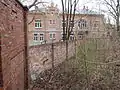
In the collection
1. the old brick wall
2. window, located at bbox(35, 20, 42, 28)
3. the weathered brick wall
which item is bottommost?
the weathered brick wall

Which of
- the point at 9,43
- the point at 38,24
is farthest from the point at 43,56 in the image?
the point at 38,24

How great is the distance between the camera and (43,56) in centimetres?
1144

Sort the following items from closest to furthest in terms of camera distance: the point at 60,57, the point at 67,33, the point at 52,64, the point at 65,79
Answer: the point at 65,79
the point at 52,64
the point at 60,57
the point at 67,33

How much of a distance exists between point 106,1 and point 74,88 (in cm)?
1432

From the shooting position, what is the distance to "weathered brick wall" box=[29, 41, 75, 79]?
33.9 ft

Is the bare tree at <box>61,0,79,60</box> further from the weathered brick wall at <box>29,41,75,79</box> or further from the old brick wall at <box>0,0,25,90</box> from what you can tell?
the old brick wall at <box>0,0,25,90</box>

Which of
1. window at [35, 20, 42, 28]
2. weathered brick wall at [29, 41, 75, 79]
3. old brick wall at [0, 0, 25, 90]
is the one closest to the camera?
old brick wall at [0, 0, 25, 90]

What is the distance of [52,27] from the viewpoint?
33.7 metres

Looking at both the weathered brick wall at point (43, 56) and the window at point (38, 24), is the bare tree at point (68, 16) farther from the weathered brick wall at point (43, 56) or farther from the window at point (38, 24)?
the window at point (38, 24)

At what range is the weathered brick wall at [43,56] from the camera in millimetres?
10320

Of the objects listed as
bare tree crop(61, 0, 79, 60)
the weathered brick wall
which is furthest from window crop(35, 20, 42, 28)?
the weathered brick wall

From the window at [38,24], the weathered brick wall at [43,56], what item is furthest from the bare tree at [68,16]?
the window at [38,24]

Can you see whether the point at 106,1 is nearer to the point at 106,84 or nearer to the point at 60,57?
the point at 60,57

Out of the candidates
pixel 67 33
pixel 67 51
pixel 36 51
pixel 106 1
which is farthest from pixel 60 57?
pixel 106 1
